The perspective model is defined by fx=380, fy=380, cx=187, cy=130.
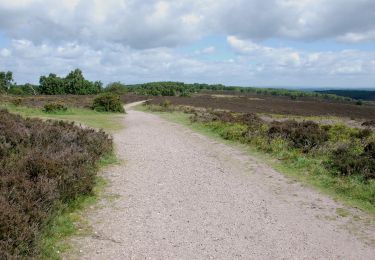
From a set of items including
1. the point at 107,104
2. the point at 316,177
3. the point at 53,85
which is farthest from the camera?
the point at 53,85

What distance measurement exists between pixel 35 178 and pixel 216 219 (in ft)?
10.5

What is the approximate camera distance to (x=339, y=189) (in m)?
8.63

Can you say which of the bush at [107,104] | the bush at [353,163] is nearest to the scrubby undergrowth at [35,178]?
the bush at [353,163]

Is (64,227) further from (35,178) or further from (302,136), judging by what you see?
(302,136)

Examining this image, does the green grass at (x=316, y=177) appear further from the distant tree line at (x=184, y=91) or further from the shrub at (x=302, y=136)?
the distant tree line at (x=184, y=91)

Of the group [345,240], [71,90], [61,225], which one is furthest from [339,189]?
[71,90]

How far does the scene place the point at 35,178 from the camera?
6566 millimetres

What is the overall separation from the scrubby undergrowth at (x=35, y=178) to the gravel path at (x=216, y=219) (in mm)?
682

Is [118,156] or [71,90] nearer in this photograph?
[118,156]

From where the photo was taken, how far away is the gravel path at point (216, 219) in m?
5.37

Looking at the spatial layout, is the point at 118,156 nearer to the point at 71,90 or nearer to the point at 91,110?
the point at 91,110

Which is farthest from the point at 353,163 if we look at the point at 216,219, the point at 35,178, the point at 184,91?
the point at 184,91

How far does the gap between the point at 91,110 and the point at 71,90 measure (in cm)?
7334

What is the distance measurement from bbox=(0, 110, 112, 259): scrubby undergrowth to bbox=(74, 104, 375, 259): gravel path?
68 cm
